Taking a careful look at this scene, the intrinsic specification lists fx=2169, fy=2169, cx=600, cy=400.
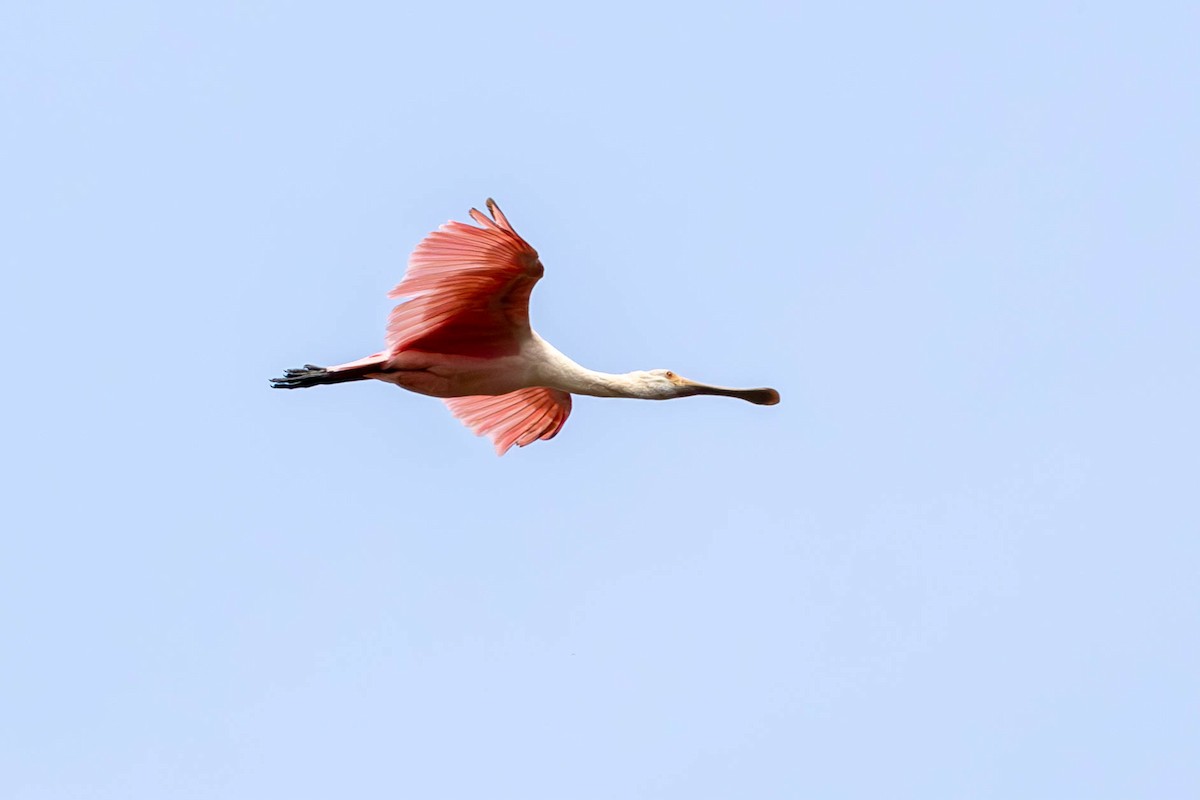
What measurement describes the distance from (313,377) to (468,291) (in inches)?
55.8

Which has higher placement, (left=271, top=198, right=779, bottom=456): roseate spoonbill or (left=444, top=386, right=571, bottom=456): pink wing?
(left=271, top=198, right=779, bottom=456): roseate spoonbill

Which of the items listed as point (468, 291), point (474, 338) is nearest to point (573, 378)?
point (474, 338)

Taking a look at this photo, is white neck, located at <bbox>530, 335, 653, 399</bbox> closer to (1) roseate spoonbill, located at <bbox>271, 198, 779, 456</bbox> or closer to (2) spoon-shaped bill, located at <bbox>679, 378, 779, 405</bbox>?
(1) roseate spoonbill, located at <bbox>271, 198, 779, 456</bbox>

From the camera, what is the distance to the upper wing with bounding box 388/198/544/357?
13.9 meters

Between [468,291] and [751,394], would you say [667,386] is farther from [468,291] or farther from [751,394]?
[468,291]

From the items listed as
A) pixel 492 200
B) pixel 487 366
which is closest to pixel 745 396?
pixel 487 366

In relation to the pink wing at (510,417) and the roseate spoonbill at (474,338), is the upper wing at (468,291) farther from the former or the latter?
the pink wing at (510,417)

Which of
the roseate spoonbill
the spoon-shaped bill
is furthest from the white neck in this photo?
the spoon-shaped bill

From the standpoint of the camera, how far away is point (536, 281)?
1438 centimetres

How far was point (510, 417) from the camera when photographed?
1664cm

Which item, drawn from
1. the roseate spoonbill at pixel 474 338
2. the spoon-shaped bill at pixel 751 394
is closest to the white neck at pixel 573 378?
the roseate spoonbill at pixel 474 338

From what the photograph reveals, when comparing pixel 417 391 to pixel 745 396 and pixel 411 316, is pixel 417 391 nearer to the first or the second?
pixel 411 316

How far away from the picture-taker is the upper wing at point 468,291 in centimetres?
1394

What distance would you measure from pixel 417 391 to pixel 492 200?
2.18 m
